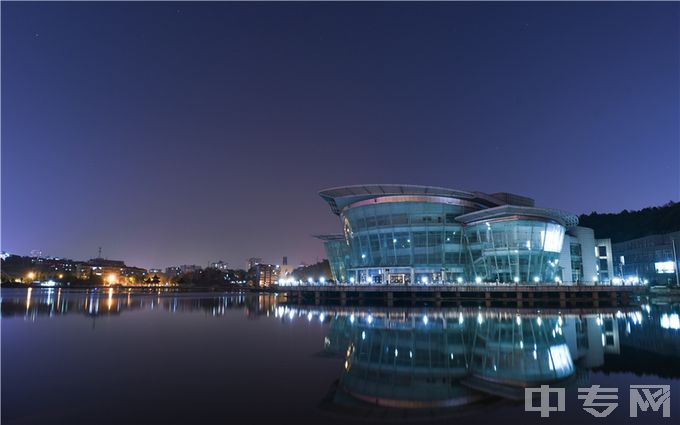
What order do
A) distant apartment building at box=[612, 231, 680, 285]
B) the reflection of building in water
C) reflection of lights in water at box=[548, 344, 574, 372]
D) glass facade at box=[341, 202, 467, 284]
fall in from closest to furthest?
1. the reflection of building in water
2. reflection of lights in water at box=[548, 344, 574, 372]
3. glass facade at box=[341, 202, 467, 284]
4. distant apartment building at box=[612, 231, 680, 285]

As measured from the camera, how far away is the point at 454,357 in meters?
22.5

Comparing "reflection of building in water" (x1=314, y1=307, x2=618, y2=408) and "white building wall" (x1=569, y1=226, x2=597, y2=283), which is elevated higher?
"white building wall" (x1=569, y1=226, x2=597, y2=283)

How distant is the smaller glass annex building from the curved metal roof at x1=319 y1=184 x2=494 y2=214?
20 centimetres

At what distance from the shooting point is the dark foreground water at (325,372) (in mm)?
13797

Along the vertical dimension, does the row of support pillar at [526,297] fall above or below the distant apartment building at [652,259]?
below

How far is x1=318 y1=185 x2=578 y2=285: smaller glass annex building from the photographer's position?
7344 cm

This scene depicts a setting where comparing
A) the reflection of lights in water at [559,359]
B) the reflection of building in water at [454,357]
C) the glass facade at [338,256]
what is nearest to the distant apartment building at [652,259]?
the glass facade at [338,256]

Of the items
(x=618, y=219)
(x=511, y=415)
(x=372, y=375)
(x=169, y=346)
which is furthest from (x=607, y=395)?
(x=618, y=219)

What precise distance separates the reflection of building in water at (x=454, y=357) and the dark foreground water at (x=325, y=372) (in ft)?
0.27

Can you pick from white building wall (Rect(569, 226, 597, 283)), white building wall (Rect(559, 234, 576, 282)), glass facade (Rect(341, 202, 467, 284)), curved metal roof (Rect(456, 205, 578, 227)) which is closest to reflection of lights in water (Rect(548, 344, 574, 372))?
curved metal roof (Rect(456, 205, 578, 227))

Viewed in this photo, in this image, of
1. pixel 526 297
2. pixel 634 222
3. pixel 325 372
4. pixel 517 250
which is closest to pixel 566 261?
pixel 517 250

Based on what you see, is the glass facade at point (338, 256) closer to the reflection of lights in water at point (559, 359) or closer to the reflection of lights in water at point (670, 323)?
the reflection of lights in water at point (670, 323)

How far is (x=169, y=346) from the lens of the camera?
27.4 meters

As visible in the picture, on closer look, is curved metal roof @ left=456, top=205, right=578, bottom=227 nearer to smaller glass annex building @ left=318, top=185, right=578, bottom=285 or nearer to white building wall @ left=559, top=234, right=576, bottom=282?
smaller glass annex building @ left=318, top=185, right=578, bottom=285
